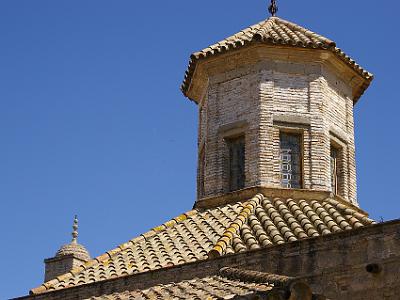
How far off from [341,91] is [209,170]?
3377 mm

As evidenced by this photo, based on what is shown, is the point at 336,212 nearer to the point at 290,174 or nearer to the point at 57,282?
the point at 290,174

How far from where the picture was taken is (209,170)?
16828 millimetres

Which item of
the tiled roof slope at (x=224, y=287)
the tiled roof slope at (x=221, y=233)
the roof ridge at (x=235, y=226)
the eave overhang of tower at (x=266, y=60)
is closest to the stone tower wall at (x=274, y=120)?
the eave overhang of tower at (x=266, y=60)

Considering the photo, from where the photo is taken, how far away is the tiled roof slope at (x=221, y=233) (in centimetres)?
1396

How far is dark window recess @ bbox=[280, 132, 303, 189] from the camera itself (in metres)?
16.1

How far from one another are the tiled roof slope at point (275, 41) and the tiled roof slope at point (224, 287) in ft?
19.3

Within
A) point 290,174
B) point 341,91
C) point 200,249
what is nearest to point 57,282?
point 200,249

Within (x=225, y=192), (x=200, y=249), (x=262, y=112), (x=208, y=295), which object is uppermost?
(x=262, y=112)

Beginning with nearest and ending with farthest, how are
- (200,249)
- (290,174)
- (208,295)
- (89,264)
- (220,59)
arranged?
(208,295), (200,249), (89,264), (290,174), (220,59)

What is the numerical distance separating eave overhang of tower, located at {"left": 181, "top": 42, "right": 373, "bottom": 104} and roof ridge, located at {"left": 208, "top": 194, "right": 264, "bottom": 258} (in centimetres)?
304

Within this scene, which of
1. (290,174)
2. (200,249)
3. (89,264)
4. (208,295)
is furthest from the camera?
(290,174)

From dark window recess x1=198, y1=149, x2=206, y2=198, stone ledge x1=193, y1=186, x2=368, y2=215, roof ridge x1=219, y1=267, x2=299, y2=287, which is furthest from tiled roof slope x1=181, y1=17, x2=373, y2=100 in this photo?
roof ridge x1=219, y1=267, x2=299, y2=287

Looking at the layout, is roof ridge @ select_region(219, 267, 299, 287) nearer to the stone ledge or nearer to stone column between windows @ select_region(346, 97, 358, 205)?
the stone ledge

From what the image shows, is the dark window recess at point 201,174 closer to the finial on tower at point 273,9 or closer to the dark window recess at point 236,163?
the dark window recess at point 236,163
